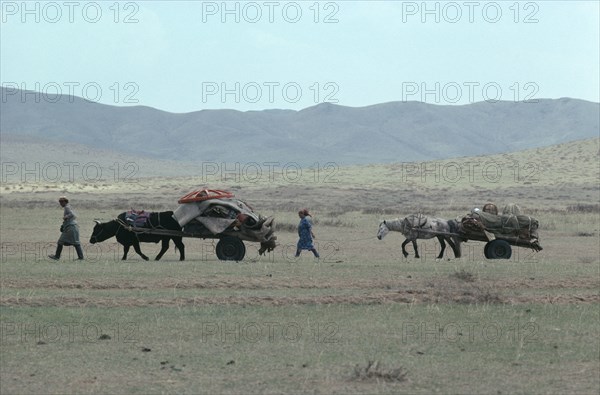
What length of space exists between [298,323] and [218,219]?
8.61m

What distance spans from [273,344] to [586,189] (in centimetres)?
7058

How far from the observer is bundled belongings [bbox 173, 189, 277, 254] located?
911 inches

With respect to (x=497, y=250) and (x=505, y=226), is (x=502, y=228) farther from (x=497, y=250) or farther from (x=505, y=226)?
(x=497, y=250)

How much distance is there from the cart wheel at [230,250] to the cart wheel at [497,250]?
19.3 feet

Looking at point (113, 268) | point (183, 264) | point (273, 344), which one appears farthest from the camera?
point (183, 264)

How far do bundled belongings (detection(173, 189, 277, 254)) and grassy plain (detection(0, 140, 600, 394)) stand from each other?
0.79 meters

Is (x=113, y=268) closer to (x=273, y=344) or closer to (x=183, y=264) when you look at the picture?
(x=183, y=264)

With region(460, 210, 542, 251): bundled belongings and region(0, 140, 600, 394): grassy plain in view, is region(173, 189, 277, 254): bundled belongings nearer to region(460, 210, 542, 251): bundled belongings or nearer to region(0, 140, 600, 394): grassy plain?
region(0, 140, 600, 394): grassy plain

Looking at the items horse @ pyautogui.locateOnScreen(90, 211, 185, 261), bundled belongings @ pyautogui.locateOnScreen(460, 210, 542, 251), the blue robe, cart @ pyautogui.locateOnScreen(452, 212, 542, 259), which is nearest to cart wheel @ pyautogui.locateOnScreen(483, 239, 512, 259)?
cart @ pyautogui.locateOnScreen(452, 212, 542, 259)

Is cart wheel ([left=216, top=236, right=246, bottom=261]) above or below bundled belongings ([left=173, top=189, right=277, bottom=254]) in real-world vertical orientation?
below

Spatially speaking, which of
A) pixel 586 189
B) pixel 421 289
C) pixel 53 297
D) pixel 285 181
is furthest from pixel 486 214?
pixel 285 181

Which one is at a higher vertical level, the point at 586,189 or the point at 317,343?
the point at 586,189

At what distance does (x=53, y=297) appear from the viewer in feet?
55.6

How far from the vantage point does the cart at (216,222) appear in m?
23.2
